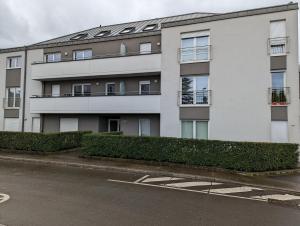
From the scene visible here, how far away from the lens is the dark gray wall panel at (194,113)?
16.3 metres

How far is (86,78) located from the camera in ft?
68.0

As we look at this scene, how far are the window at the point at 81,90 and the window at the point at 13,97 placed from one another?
16.9 ft

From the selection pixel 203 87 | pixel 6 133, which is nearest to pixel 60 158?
pixel 6 133

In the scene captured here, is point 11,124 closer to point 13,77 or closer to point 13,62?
point 13,77

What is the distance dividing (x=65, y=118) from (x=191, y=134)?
33.6ft

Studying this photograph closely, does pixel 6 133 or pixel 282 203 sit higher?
pixel 6 133

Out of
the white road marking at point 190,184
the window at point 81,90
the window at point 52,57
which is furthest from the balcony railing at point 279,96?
the window at point 52,57

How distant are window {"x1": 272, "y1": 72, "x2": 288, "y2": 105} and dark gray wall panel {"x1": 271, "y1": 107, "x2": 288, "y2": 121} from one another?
1.06 ft

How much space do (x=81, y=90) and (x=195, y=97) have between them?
9437 mm

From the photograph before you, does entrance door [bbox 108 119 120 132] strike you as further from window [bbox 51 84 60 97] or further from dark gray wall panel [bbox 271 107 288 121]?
dark gray wall panel [bbox 271 107 288 121]

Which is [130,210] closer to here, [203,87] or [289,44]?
[203,87]

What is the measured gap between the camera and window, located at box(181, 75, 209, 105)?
1653 centimetres

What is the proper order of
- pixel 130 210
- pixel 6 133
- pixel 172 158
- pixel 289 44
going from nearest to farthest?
pixel 130 210
pixel 172 158
pixel 289 44
pixel 6 133

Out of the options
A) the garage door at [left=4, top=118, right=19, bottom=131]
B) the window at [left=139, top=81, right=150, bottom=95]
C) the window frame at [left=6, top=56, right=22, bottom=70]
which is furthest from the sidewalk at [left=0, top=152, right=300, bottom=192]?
the window frame at [left=6, top=56, right=22, bottom=70]
